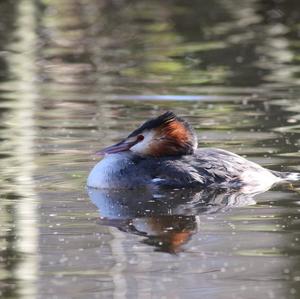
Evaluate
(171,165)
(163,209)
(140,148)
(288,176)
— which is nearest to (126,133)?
(140,148)

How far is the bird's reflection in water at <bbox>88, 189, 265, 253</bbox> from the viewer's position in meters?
8.08

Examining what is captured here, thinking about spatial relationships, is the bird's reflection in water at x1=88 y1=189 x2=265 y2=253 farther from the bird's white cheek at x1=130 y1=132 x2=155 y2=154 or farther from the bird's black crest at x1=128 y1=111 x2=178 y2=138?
the bird's black crest at x1=128 y1=111 x2=178 y2=138

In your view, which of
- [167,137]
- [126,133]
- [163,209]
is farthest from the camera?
[126,133]

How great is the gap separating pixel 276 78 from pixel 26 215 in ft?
23.3

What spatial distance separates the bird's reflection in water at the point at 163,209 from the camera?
8.08 metres

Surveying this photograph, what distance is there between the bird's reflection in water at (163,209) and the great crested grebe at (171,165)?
0.31 ft

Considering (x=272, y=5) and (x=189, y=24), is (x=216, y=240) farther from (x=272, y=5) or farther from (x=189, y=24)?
(x=272, y=5)

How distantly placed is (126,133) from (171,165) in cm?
196

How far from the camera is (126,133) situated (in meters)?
11.5

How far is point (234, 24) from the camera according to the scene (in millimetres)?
21766

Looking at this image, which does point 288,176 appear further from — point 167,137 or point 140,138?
point 140,138

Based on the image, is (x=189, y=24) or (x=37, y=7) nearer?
(x=189, y=24)

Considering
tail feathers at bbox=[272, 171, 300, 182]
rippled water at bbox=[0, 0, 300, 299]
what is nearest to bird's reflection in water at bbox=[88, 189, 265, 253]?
rippled water at bbox=[0, 0, 300, 299]

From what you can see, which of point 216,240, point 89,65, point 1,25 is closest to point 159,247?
point 216,240
